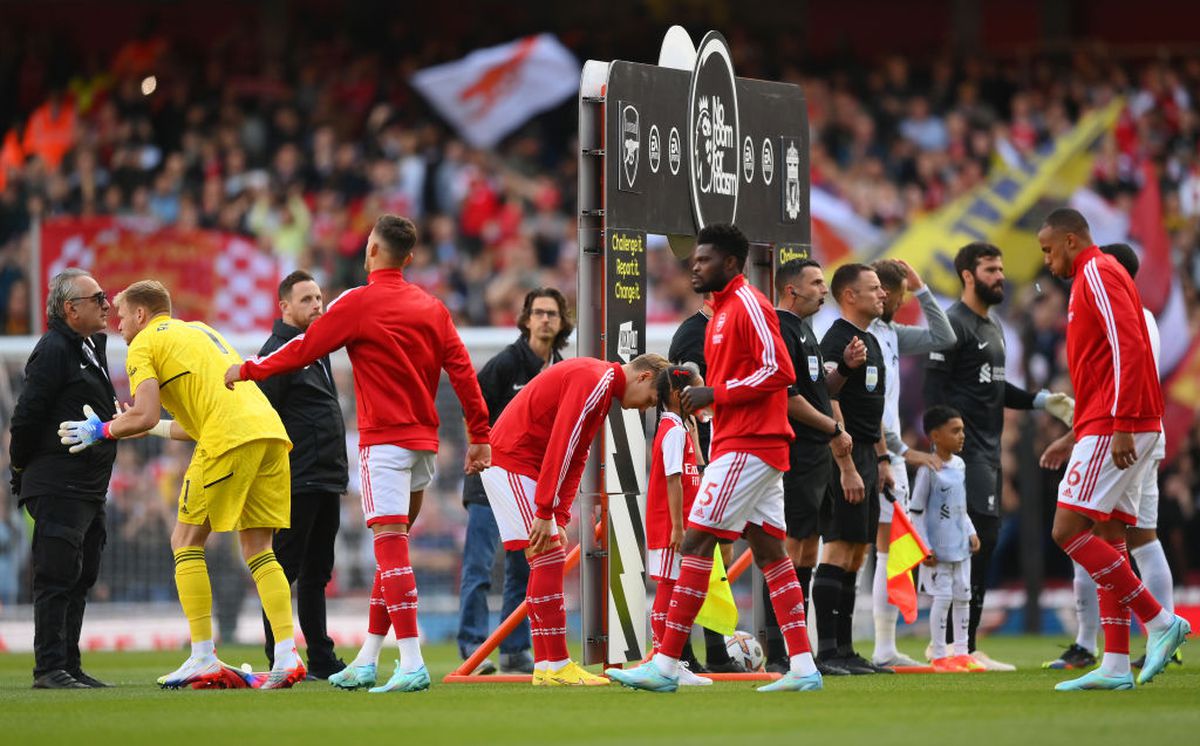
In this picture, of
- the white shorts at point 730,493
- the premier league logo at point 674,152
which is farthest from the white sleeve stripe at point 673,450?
the premier league logo at point 674,152

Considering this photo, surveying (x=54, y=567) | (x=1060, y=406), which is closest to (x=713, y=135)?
(x=1060, y=406)

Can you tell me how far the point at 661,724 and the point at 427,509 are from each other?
983 centimetres

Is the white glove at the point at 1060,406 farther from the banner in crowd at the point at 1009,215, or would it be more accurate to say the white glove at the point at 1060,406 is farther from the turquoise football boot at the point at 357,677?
the banner in crowd at the point at 1009,215

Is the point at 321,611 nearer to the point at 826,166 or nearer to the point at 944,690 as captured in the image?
the point at 944,690

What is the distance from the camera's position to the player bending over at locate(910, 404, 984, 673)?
1153cm

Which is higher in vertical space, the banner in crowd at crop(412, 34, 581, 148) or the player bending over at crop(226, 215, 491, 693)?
the banner in crowd at crop(412, 34, 581, 148)

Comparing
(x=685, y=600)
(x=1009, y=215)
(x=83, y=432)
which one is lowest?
(x=685, y=600)

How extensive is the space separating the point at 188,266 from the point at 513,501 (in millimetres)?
10720

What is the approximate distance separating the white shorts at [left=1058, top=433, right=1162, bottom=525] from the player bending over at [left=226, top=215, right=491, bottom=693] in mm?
2844

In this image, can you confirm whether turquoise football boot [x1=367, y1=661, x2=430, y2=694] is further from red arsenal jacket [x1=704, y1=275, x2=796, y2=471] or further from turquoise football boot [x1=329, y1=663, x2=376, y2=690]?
red arsenal jacket [x1=704, y1=275, x2=796, y2=471]

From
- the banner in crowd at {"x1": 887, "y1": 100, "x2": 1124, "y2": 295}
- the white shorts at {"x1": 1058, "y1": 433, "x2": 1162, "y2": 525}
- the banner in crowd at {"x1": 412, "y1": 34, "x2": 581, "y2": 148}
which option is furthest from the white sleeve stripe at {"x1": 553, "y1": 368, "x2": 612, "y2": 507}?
the banner in crowd at {"x1": 412, "y1": 34, "x2": 581, "y2": 148}

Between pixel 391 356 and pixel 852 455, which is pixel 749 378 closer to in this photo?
pixel 391 356

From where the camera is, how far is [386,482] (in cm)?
925

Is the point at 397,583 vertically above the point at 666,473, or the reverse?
the point at 666,473
